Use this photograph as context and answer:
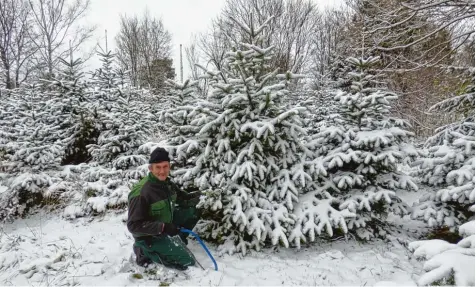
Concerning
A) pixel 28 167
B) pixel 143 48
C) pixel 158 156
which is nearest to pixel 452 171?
pixel 158 156

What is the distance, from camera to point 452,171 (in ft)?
13.0

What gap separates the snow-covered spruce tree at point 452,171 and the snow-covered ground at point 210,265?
0.76 meters

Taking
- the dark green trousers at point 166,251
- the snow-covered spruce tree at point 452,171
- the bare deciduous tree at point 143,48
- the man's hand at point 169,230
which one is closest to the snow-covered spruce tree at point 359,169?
the snow-covered spruce tree at point 452,171

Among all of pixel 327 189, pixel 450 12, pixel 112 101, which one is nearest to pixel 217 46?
pixel 112 101

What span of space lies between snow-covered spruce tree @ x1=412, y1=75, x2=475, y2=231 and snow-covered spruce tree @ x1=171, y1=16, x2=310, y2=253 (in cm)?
188

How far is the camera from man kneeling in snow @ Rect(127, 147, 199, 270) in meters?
3.70

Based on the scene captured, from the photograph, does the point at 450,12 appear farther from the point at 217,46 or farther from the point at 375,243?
the point at 217,46

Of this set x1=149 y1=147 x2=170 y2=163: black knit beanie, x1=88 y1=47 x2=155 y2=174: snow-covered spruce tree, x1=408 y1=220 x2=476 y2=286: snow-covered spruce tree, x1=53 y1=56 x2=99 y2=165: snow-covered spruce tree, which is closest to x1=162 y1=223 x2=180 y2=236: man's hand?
x1=149 y1=147 x2=170 y2=163: black knit beanie

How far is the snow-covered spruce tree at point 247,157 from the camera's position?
4340 mm

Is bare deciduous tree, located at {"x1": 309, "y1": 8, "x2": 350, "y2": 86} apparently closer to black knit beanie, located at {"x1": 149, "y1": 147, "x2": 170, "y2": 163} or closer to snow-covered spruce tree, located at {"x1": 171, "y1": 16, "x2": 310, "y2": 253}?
snow-covered spruce tree, located at {"x1": 171, "y1": 16, "x2": 310, "y2": 253}

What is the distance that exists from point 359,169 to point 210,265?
2735mm

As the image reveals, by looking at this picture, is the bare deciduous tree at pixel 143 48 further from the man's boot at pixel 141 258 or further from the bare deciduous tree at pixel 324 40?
the man's boot at pixel 141 258

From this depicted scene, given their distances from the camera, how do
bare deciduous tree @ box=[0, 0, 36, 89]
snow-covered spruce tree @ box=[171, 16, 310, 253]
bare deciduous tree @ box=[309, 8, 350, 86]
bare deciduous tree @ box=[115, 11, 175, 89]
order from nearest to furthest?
snow-covered spruce tree @ box=[171, 16, 310, 253], bare deciduous tree @ box=[0, 0, 36, 89], bare deciduous tree @ box=[309, 8, 350, 86], bare deciduous tree @ box=[115, 11, 175, 89]

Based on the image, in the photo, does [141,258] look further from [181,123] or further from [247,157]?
[181,123]
